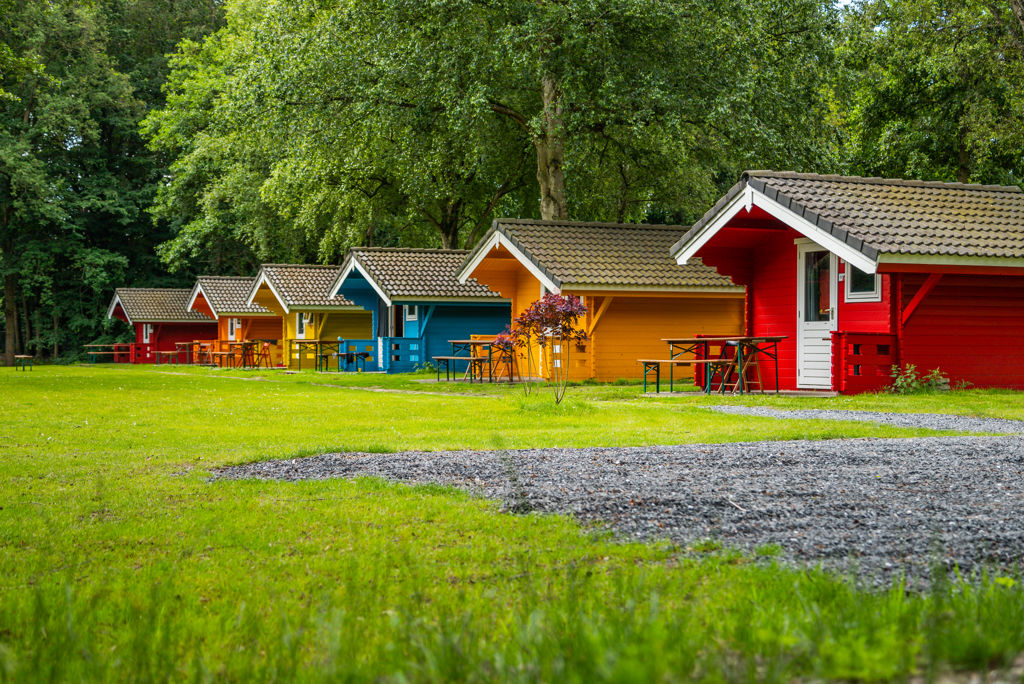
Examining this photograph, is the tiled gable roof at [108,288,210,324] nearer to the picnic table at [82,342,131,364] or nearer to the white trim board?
the picnic table at [82,342,131,364]

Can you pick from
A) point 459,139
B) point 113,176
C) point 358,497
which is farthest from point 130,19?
point 358,497

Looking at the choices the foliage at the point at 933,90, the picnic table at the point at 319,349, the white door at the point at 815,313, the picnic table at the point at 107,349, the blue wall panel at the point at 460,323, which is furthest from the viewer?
the picnic table at the point at 107,349

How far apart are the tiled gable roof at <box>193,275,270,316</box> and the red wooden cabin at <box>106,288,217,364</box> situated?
660 cm

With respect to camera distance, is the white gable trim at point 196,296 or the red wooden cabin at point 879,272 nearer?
the red wooden cabin at point 879,272

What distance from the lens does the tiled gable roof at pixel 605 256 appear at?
23.5 meters

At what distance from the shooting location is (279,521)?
581 centimetres

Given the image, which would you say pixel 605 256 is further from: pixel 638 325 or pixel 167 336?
pixel 167 336

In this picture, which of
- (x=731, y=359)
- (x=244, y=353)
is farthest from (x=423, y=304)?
(x=731, y=359)

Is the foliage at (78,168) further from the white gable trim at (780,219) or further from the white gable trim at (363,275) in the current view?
the white gable trim at (780,219)

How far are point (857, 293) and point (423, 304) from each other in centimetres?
1722

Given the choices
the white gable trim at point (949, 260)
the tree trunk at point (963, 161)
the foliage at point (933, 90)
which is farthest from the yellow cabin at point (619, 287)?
the tree trunk at point (963, 161)

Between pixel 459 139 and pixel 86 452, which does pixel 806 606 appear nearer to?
pixel 86 452

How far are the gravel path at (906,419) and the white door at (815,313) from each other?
4793mm

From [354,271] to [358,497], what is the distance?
2887 centimetres
